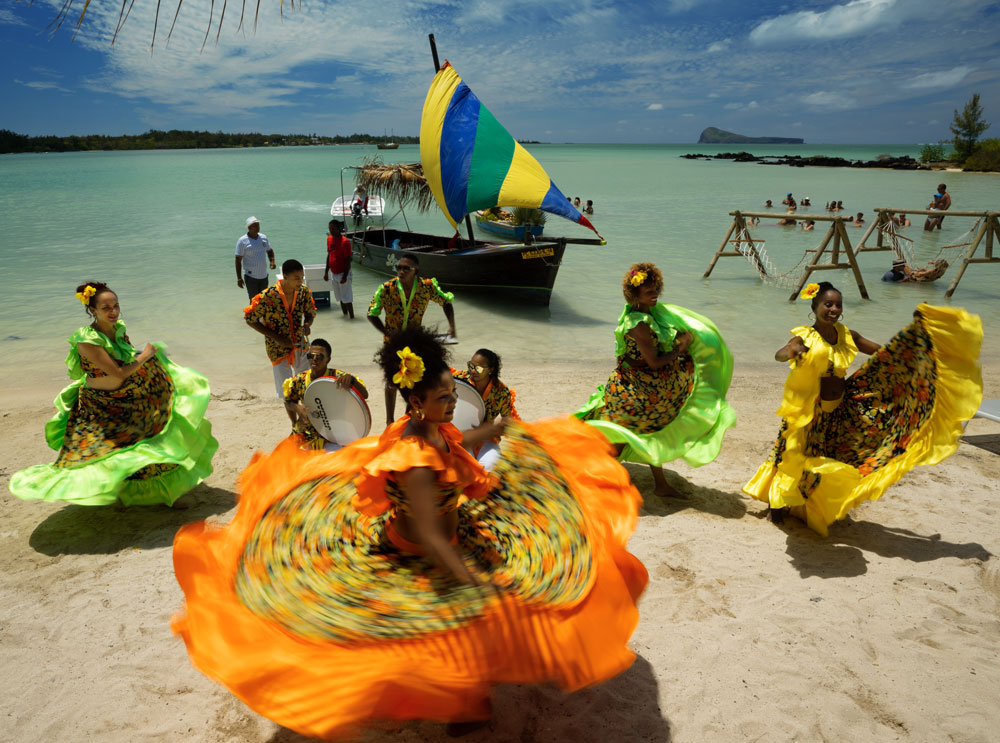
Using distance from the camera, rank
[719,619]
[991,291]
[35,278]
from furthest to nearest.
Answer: [35,278] → [991,291] → [719,619]

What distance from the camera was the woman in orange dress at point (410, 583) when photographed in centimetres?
209

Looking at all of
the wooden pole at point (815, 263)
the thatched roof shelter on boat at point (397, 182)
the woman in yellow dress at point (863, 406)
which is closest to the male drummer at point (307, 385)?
the woman in yellow dress at point (863, 406)

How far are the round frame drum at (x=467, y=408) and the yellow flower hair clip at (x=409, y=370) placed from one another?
1301 mm

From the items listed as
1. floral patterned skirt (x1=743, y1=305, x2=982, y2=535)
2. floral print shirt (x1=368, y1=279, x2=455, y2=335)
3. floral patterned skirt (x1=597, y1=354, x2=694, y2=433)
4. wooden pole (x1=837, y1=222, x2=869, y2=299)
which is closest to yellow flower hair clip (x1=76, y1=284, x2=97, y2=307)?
floral print shirt (x1=368, y1=279, x2=455, y2=335)

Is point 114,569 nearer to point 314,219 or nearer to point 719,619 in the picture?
point 719,619

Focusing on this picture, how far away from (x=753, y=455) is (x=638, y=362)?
1939 mm

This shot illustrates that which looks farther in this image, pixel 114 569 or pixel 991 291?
pixel 991 291

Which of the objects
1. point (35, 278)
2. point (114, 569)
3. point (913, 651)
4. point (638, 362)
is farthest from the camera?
point (35, 278)

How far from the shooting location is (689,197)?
39.6 metres

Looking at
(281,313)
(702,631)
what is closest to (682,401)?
(702,631)

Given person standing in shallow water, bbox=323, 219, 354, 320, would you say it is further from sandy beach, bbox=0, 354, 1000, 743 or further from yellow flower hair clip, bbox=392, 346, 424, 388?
yellow flower hair clip, bbox=392, 346, 424, 388

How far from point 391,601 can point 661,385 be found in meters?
3.05

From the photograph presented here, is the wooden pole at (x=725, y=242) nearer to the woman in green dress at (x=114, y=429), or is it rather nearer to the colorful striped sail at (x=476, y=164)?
the colorful striped sail at (x=476, y=164)

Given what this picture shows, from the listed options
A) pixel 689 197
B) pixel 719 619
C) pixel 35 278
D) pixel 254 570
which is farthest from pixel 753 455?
pixel 689 197
